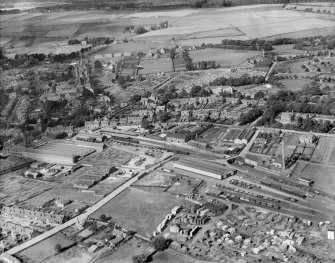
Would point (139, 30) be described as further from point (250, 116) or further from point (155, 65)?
point (250, 116)

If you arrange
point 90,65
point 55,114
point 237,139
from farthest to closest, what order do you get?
1. point 90,65
2. point 55,114
3. point 237,139

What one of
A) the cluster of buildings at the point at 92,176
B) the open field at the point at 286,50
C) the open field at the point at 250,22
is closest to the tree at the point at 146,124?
the cluster of buildings at the point at 92,176

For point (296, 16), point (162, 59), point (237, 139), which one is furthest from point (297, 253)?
point (296, 16)

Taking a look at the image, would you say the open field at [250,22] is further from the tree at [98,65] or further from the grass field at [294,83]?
the grass field at [294,83]

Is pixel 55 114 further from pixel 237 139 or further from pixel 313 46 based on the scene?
pixel 313 46

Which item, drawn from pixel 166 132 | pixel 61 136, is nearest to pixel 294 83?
pixel 166 132

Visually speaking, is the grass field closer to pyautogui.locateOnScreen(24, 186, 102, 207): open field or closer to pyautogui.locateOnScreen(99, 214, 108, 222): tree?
pyautogui.locateOnScreen(24, 186, 102, 207): open field
